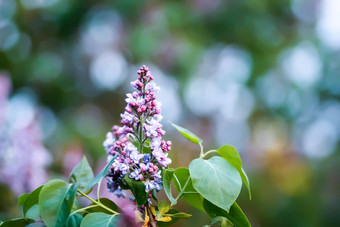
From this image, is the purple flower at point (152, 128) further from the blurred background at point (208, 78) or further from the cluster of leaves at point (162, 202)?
the blurred background at point (208, 78)

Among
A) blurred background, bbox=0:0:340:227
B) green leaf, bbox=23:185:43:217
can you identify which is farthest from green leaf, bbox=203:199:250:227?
blurred background, bbox=0:0:340:227

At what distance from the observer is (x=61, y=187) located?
45 cm

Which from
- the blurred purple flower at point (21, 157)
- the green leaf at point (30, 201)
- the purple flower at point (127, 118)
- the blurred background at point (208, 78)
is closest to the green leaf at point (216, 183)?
the purple flower at point (127, 118)

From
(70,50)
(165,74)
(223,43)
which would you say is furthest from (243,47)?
(70,50)

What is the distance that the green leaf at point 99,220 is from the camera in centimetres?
43

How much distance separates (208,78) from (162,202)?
383 centimetres

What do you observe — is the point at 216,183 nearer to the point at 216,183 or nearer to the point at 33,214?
the point at 216,183

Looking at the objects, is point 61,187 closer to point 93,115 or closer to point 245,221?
point 245,221

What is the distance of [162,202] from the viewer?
0.47m

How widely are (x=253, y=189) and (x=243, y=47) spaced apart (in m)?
1.71

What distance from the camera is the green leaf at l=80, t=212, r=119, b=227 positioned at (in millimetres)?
432

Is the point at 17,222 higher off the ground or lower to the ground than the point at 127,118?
lower

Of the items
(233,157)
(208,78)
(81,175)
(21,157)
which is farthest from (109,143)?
(208,78)

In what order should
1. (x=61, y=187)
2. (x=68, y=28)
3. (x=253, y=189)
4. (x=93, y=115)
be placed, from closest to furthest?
(x=61, y=187) → (x=253, y=189) → (x=93, y=115) → (x=68, y=28)
